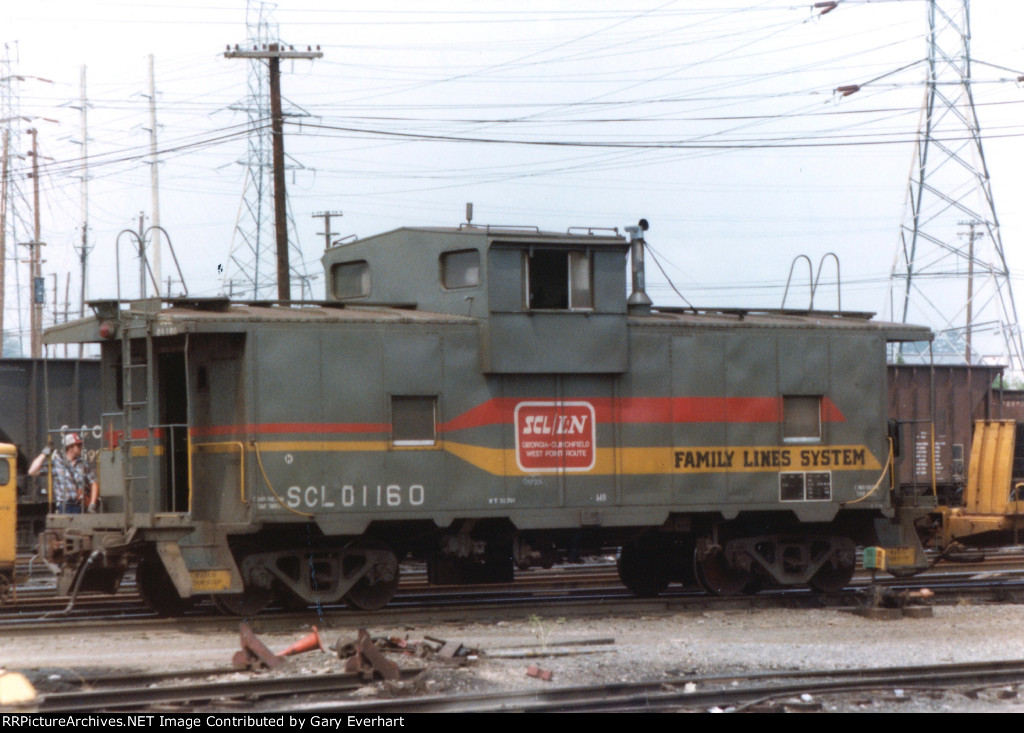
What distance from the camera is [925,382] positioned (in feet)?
85.4

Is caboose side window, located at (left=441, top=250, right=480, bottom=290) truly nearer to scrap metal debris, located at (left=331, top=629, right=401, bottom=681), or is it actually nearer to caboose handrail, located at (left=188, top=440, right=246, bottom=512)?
caboose handrail, located at (left=188, top=440, right=246, bottom=512)

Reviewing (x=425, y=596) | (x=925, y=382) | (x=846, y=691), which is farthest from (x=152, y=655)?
(x=925, y=382)

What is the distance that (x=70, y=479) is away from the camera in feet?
51.3

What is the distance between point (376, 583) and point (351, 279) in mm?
4408

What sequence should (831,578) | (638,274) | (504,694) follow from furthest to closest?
(831,578) → (638,274) → (504,694)

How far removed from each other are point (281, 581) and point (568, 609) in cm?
365

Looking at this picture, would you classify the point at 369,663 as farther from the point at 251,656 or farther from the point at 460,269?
the point at 460,269

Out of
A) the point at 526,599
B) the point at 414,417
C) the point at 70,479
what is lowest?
the point at 526,599

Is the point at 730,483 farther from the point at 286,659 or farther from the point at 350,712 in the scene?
the point at 350,712

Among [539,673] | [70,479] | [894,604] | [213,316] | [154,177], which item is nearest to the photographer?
[539,673]

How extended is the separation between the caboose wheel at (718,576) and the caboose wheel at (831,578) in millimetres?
1066

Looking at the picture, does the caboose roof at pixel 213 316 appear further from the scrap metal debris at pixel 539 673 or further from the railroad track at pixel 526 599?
the scrap metal debris at pixel 539 673

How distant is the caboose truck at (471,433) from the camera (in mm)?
13828

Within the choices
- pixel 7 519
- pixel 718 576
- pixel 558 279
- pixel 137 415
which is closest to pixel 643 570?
pixel 718 576
